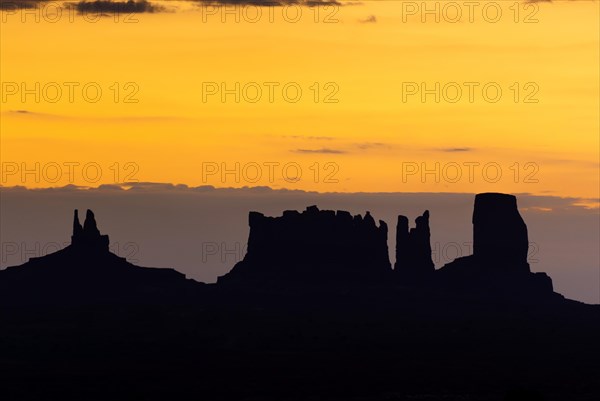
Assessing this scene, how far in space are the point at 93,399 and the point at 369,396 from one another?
116ft

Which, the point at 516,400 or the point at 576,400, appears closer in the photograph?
the point at 516,400

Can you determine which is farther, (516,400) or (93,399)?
(93,399)

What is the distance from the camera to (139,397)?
198 meters

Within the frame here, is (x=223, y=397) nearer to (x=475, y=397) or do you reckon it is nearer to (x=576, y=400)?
(x=475, y=397)

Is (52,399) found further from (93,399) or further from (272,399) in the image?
(272,399)

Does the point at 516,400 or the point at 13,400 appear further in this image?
the point at 13,400

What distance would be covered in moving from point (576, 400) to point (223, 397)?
44745 millimetres

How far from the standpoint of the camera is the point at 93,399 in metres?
196

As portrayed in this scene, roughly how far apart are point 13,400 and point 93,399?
10.0 meters

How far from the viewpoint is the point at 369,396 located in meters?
199

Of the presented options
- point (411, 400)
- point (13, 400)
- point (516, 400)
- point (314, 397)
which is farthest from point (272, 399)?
point (516, 400)

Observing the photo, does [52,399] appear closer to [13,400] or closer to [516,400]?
[13,400]

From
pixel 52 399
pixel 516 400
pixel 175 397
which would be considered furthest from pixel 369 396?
pixel 516 400

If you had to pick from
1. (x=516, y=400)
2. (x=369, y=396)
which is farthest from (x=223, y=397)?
(x=516, y=400)
